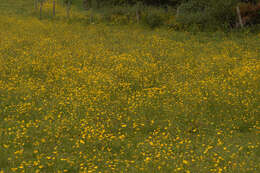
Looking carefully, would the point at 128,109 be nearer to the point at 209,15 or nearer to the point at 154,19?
the point at 209,15

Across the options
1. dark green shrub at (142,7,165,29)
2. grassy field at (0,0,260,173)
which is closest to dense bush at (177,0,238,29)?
dark green shrub at (142,7,165,29)

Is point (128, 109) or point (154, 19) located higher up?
point (154, 19)

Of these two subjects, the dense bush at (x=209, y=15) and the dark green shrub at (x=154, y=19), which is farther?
the dark green shrub at (x=154, y=19)

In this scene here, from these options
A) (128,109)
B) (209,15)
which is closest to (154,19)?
(209,15)

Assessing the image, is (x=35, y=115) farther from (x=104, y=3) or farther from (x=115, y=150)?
(x=104, y=3)

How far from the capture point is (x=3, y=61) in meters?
14.8

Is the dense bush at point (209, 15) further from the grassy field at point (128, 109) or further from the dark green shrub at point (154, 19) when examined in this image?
the grassy field at point (128, 109)

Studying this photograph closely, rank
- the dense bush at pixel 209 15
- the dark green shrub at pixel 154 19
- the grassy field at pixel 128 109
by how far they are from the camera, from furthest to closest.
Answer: the dark green shrub at pixel 154 19 → the dense bush at pixel 209 15 → the grassy field at pixel 128 109

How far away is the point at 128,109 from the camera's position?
960cm

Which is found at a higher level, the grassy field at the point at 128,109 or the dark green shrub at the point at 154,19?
the dark green shrub at the point at 154,19

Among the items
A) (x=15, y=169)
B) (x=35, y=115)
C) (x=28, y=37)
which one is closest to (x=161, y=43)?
(x=28, y=37)

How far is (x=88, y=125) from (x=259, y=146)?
457cm

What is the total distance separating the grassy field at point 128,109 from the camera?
6.93 meters

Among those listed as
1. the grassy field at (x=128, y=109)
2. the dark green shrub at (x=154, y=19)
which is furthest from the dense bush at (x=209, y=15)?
the grassy field at (x=128, y=109)
